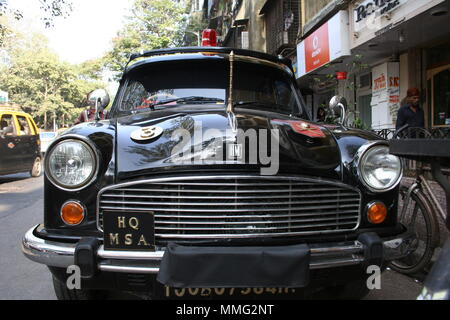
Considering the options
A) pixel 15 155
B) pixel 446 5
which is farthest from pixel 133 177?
pixel 15 155

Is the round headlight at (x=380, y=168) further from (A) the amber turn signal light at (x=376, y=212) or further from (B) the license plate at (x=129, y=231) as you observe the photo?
(B) the license plate at (x=129, y=231)

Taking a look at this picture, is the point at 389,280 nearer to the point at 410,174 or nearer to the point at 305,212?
the point at 410,174

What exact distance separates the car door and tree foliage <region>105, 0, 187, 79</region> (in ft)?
58.0

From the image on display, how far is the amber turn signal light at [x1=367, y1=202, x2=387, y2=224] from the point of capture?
210 cm

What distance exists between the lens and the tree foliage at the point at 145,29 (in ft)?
86.6

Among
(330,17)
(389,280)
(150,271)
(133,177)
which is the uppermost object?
(330,17)

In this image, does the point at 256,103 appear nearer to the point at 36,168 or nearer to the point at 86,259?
the point at 86,259

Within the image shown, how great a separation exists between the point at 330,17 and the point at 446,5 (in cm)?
457

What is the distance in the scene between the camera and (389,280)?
3.24 metres

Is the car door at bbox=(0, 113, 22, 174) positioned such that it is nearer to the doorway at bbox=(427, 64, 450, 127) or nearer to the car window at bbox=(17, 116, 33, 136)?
the car window at bbox=(17, 116, 33, 136)

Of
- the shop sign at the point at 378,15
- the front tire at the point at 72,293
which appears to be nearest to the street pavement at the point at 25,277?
the front tire at the point at 72,293

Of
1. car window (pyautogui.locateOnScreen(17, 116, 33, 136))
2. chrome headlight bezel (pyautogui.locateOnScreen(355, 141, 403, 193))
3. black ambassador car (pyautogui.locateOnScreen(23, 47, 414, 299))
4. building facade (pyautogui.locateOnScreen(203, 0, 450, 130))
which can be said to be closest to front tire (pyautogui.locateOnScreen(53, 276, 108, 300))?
black ambassador car (pyautogui.locateOnScreen(23, 47, 414, 299))

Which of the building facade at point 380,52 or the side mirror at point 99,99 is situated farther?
the building facade at point 380,52

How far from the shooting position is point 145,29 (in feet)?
89.1
